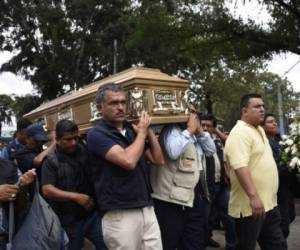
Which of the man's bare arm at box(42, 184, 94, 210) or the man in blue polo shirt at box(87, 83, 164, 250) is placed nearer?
the man in blue polo shirt at box(87, 83, 164, 250)

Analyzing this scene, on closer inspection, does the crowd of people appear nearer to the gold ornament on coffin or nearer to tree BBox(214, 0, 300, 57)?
the gold ornament on coffin

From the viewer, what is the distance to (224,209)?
6.47 metres

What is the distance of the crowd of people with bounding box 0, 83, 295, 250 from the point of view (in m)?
3.42

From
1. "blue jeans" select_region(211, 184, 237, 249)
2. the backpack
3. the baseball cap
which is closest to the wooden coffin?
the baseball cap

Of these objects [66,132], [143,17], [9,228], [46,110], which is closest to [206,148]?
[66,132]

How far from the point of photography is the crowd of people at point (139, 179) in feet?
11.2

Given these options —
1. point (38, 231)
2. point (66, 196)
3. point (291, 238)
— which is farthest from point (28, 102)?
point (38, 231)

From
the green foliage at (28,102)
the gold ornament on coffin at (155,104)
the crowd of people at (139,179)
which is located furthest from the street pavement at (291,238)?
the green foliage at (28,102)

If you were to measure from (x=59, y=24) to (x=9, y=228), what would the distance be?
19.8 metres

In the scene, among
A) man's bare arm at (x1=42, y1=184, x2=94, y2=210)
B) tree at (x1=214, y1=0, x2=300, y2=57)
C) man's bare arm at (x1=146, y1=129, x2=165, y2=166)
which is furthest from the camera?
tree at (x1=214, y1=0, x2=300, y2=57)

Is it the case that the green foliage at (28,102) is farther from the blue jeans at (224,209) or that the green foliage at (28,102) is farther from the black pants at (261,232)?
the black pants at (261,232)

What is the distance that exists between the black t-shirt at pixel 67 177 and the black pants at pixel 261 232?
4.30 feet

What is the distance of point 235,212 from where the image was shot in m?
4.38

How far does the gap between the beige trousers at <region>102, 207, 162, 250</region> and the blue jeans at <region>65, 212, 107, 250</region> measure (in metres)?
0.82
